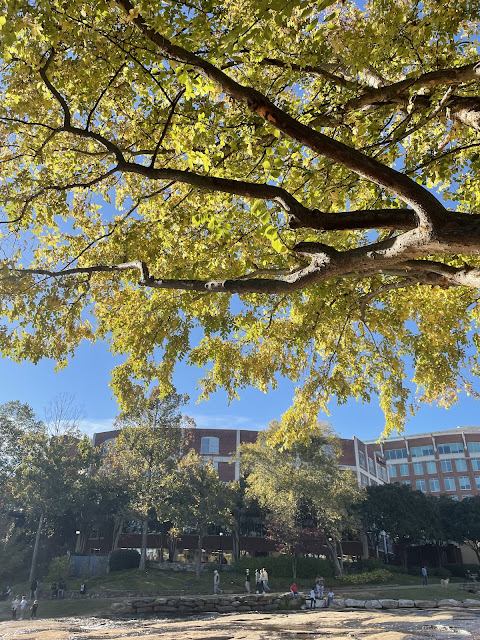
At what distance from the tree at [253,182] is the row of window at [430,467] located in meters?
63.6

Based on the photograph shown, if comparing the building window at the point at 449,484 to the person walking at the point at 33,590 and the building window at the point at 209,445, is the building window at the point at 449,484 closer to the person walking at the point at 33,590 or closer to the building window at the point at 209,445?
the building window at the point at 209,445

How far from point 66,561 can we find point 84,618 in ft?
39.6

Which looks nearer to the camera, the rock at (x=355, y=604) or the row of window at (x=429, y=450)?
the rock at (x=355, y=604)

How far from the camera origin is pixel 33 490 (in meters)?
36.1

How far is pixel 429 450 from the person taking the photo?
2840 inches

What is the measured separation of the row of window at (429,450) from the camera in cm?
6950

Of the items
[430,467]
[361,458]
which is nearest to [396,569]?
[361,458]

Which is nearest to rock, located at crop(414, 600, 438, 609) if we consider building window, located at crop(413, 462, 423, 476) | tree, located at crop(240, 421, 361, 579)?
tree, located at crop(240, 421, 361, 579)

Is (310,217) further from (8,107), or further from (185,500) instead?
(185,500)

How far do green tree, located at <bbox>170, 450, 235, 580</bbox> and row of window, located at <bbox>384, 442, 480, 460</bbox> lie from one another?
43831 mm

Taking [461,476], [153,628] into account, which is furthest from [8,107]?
[461,476]

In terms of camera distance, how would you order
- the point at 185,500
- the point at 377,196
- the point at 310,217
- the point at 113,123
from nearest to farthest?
the point at 310,217, the point at 377,196, the point at 113,123, the point at 185,500

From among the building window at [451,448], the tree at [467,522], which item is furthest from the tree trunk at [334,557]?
the building window at [451,448]

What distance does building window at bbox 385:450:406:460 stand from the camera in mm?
74125
